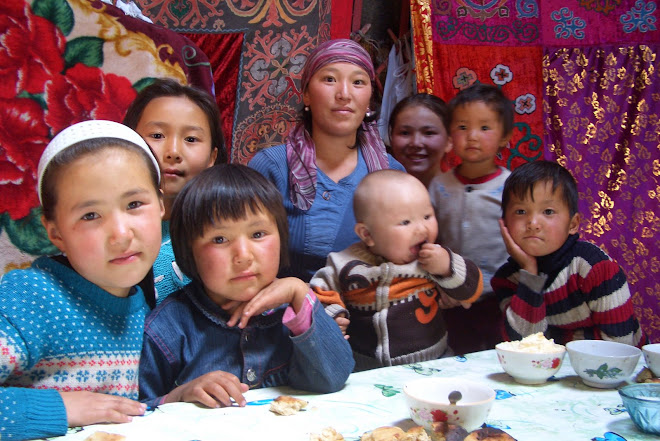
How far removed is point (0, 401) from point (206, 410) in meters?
0.31

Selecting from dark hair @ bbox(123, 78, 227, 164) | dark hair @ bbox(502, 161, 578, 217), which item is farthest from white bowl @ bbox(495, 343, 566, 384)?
dark hair @ bbox(123, 78, 227, 164)

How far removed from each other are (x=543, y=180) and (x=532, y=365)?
2.25ft

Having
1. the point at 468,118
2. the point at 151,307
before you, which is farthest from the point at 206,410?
the point at 468,118

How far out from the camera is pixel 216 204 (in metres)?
1.17

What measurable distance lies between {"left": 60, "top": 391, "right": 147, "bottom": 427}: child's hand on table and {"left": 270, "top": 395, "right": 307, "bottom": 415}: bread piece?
0.71 feet

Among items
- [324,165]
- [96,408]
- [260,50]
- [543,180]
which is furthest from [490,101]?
[96,408]

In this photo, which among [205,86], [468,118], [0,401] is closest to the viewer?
[0,401]

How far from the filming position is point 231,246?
3.82ft

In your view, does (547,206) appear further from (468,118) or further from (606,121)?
(606,121)

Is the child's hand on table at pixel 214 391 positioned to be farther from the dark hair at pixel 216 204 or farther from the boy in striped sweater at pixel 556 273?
the boy in striped sweater at pixel 556 273

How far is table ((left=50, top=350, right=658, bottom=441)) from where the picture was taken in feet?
2.93

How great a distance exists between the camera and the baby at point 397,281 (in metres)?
1.52

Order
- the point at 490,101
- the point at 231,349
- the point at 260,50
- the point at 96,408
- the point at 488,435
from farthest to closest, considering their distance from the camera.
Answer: the point at 260,50 → the point at 490,101 → the point at 231,349 → the point at 96,408 → the point at 488,435

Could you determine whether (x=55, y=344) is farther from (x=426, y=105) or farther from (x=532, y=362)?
(x=426, y=105)
